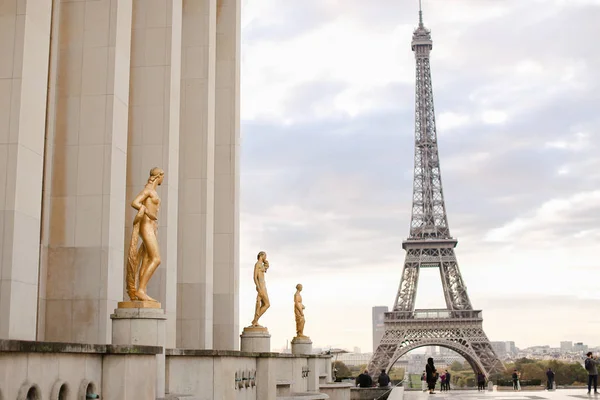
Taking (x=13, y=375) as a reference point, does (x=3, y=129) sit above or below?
above

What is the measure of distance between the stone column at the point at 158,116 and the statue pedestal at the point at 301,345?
50.3 feet

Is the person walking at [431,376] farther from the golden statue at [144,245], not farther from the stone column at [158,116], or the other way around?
the golden statue at [144,245]

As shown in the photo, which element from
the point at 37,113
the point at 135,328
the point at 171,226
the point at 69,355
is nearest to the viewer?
the point at 69,355

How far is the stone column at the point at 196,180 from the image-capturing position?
27766mm

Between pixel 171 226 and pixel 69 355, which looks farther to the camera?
pixel 171 226

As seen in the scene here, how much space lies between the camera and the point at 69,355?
11.0 metres

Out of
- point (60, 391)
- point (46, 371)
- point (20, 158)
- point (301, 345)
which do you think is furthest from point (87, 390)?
point (301, 345)

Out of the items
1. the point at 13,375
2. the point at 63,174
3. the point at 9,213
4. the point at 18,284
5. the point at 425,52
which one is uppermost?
the point at 425,52

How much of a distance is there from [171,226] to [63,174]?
4271 mm

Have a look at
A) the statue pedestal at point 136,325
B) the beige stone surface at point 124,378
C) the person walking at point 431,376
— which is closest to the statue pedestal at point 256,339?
the person walking at point 431,376

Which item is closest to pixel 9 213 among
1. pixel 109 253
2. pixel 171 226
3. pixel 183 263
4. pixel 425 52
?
pixel 109 253

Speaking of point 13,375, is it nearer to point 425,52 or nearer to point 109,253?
point 109,253

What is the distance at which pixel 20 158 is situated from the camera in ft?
58.9

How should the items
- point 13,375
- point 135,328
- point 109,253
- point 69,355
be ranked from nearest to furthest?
point 13,375 < point 69,355 < point 135,328 < point 109,253
